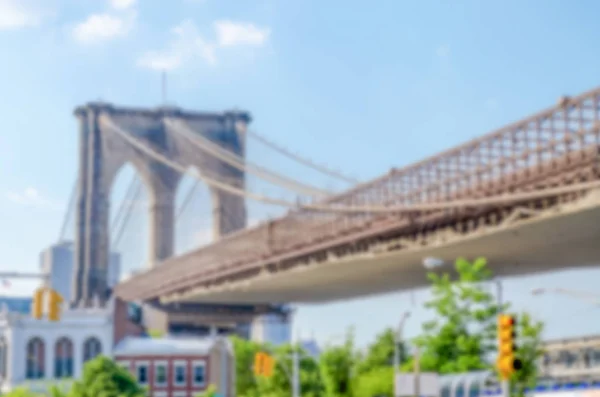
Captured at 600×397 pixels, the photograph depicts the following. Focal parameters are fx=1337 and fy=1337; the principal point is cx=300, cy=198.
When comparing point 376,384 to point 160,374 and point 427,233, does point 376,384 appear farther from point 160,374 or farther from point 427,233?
point 160,374

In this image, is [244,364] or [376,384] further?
[244,364]

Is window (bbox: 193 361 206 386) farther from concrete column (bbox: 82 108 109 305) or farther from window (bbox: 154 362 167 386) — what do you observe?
concrete column (bbox: 82 108 109 305)

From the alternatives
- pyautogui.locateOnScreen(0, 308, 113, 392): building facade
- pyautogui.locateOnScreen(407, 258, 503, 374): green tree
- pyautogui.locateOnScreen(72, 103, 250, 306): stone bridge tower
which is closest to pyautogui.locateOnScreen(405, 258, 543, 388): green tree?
pyautogui.locateOnScreen(407, 258, 503, 374): green tree

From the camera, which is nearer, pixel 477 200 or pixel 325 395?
pixel 477 200

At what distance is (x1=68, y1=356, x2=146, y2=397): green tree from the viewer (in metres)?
68.0

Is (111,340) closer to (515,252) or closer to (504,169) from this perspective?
(515,252)

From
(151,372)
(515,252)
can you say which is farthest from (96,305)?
(515,252)

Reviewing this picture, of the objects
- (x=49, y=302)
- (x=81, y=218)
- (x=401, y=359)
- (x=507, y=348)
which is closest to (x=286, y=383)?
(x=401, y=359)

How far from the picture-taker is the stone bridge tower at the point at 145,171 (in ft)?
→ 400

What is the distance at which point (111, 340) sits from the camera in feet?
316

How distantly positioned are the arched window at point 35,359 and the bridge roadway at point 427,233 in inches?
608

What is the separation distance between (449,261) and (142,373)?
2619 cm

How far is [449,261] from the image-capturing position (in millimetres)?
79625

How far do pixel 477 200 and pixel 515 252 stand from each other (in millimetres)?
12663
